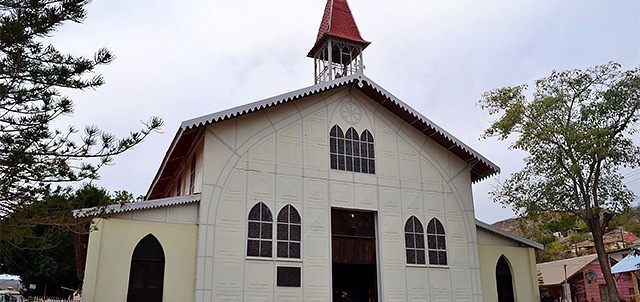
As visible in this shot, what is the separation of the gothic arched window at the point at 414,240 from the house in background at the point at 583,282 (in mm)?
19359

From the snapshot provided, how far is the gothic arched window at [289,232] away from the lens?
583 inches

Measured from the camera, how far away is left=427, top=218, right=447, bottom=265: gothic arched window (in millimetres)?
16844

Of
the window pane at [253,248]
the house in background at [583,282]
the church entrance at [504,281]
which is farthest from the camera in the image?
the house in background at [583,282]

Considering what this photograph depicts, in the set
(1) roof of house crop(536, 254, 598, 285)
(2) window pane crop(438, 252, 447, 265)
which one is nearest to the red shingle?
Answer: (2) window pane crop(438, 252, 447, 265)

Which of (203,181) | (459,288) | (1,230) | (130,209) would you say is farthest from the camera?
(459,288)

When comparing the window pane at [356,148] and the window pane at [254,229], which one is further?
the window pane at [356,148]

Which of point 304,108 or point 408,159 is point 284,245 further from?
point 408,159

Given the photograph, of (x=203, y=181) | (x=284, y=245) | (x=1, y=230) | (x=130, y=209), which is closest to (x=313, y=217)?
(x=284, y=245)

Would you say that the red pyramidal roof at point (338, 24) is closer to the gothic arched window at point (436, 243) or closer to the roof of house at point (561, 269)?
the gothic arched window at point (436, 243)

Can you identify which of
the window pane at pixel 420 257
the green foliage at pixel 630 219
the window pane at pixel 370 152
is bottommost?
the window pane at pixel 420 257

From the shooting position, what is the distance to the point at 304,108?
16328 millimetres

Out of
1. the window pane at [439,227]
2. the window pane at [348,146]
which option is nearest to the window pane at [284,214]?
the window pane at [348,146]

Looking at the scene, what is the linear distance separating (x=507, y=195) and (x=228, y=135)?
1012 cm

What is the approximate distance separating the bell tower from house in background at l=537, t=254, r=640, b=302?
20.8m
